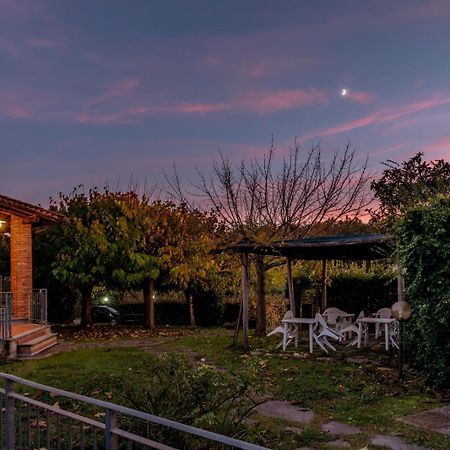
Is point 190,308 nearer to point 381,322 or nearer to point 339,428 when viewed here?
point 381,322

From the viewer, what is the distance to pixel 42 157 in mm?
20219

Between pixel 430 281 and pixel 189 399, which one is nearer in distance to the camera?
pixel 189 399

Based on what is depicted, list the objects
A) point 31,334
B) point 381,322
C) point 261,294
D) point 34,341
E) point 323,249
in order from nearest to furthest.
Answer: point 381,322, point 34,341, point 323,249, point 31,334, point 261,294

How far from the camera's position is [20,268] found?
650 inches

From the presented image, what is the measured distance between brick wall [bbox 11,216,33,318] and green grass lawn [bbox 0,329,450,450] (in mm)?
4416

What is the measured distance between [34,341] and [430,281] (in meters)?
9.35

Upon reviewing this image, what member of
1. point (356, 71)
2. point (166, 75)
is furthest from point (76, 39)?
point (356, 71)

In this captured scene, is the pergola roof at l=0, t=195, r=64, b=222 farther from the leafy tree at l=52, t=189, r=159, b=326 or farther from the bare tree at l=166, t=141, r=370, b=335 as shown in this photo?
the bare tree at l=166, t=141, r=370, b=335

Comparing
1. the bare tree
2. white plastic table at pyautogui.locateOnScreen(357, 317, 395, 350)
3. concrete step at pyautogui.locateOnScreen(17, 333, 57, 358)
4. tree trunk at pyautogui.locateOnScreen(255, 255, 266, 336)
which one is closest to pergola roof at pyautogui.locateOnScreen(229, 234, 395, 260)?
tree trunk at pyautogui.locateOnScreen(255, 255, 266, 336)

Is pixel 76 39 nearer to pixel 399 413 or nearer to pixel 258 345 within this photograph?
pixel 258 345

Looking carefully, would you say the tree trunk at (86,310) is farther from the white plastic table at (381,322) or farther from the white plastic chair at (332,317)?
the white plastic table at (381,322)

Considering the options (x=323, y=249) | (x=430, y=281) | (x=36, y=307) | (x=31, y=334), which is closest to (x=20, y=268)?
(x=36, y=307)

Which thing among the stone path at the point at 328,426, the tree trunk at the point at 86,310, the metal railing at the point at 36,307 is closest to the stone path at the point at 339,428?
the stone path at the point at 328,426

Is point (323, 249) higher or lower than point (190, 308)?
higher
